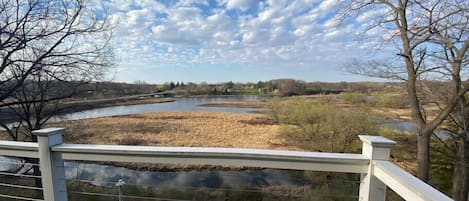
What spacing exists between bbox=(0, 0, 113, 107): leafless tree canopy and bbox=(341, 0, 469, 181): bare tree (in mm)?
5347

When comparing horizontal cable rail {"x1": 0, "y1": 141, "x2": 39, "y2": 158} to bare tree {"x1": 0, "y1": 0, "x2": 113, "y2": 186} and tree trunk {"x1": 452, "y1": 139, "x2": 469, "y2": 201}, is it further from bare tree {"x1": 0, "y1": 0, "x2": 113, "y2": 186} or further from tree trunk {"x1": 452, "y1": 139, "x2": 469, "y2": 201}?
tree trunk {"x1": 452, "y1": 139, "x2": 469, "y2": 201}

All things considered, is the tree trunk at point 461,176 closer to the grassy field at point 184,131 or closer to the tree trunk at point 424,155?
the tree trunk at point 424,155

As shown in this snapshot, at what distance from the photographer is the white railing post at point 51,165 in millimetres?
1395

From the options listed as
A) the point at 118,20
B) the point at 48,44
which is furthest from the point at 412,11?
the point at 48,44

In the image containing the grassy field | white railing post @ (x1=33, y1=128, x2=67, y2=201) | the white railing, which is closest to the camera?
the white railing

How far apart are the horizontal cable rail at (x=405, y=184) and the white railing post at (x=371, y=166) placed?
0.03 m

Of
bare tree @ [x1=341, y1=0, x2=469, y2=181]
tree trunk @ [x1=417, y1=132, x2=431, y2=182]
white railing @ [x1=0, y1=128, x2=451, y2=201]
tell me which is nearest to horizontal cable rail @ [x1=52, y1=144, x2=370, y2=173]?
white railing @ [x1=0, y1=128, x2=451, y2=201]

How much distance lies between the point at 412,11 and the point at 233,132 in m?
11.8

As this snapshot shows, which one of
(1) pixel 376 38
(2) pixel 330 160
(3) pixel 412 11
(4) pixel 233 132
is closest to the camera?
(2) pixel 330 160

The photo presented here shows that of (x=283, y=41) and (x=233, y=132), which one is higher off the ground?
(x=283, y=41)

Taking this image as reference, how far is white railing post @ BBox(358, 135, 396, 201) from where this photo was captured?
115cm

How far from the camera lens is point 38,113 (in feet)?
25.3

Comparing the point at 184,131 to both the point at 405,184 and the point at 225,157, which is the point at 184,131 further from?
the point at 405,184

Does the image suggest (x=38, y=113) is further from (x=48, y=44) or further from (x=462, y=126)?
(x=462, y=126)
